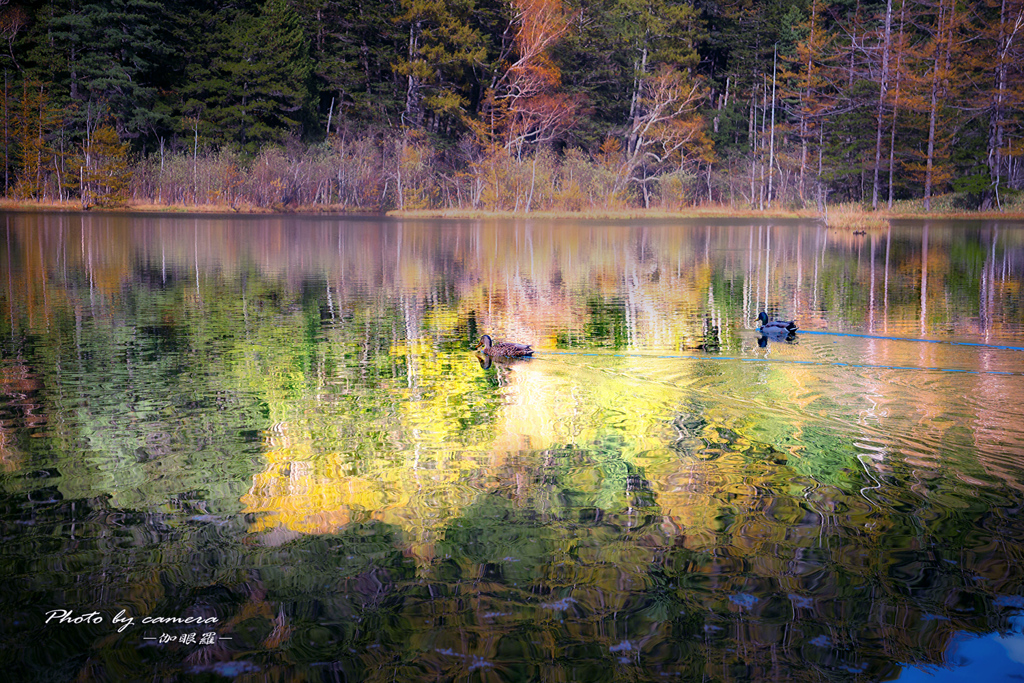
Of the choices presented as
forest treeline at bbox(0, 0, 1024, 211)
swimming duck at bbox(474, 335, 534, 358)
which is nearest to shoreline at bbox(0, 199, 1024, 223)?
forest treeline at bbox(0, 0, 1024, 211)

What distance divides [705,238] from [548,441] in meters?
25.2

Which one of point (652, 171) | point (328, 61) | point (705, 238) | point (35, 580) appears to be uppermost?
point (328, 61)

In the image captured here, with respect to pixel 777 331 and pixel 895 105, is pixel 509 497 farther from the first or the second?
pixel 895 105

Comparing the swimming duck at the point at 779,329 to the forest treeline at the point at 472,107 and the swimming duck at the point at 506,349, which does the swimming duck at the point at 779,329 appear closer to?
the swimming duck at the point at 506,349

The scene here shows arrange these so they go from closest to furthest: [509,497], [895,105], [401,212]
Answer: [509,497], [401,212], [895,105]

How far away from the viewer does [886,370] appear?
8.92m

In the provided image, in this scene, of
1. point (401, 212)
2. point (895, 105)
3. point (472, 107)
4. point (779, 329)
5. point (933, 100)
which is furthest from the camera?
point (472, 107)

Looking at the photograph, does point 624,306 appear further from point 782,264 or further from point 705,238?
point 705,238

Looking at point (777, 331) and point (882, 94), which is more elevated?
point (882, 94)

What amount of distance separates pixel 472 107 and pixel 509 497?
5051 centimetres

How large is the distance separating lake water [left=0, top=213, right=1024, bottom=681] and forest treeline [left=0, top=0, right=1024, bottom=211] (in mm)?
33235

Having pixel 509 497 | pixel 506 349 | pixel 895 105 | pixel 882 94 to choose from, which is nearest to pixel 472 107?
pixel 882 94

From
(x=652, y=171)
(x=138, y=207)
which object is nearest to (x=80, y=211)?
(x=138, y=207)

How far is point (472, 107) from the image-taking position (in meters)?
53.6
